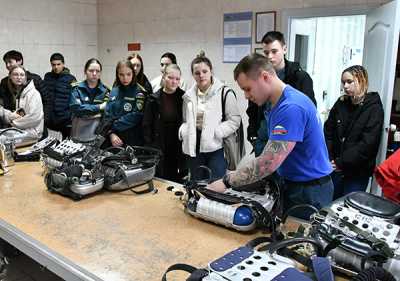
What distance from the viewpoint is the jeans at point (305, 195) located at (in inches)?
65.8

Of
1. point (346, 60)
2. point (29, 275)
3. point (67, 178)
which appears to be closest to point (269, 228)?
point (67, 178)

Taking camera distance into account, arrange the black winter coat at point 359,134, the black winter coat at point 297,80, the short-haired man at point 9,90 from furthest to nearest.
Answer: the short-haired man at point 9,90 → the black winter coat at point 359,134 → the black winter coat at point 297,80

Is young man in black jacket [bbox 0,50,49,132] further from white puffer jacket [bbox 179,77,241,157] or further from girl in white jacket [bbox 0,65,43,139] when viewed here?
white puffer jacket [bbox 179,77,241,157]

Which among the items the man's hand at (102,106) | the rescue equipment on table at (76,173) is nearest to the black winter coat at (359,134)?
the rescue equipment on table at (76,173)

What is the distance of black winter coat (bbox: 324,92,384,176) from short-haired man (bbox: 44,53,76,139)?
2.71 metres

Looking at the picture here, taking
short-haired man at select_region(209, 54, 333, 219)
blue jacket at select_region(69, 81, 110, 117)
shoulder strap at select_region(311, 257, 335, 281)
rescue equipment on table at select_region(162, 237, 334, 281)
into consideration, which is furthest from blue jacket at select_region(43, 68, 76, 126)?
shoulder strap at select_region(311, 257, 335, 281)

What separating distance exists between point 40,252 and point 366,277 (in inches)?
43.3

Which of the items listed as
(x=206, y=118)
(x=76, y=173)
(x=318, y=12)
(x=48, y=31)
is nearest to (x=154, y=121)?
(x=206, y=118)

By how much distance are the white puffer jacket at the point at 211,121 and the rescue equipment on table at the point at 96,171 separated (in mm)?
728

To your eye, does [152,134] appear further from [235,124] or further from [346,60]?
[346,60]

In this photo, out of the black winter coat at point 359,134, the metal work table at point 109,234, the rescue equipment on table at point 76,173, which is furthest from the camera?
the black winter coat at point 359,134

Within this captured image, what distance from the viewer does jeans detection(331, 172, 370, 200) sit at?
110 inches

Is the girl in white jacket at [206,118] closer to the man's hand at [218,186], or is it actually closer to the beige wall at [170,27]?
the man's hand at [218,186]

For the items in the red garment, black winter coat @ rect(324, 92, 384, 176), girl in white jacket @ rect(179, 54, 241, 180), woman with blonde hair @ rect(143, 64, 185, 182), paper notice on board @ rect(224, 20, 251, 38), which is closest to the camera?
the red garment
